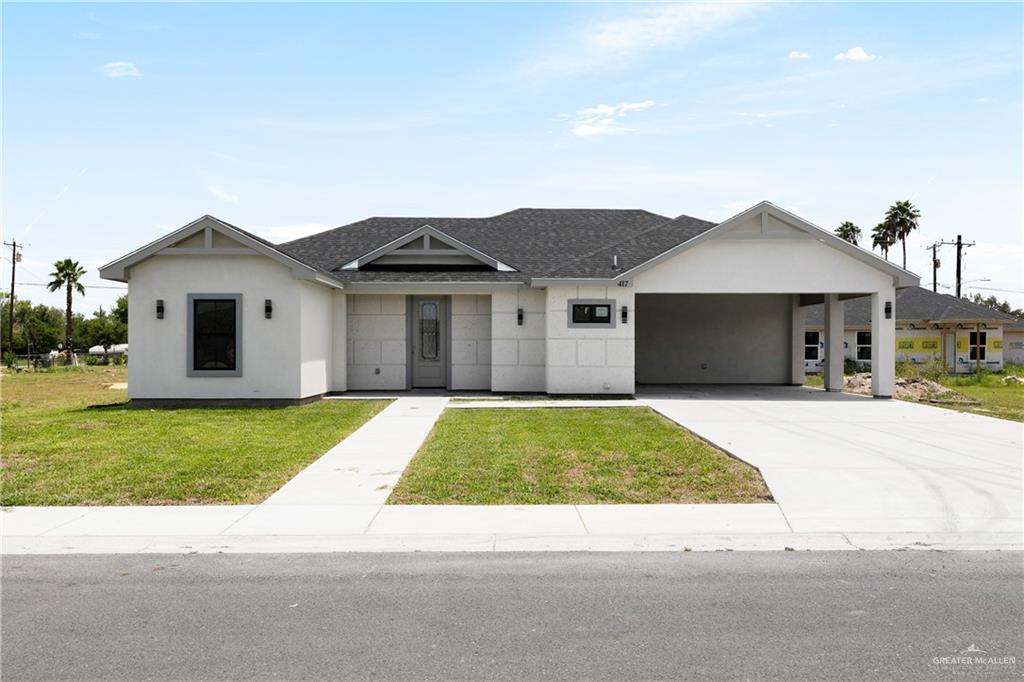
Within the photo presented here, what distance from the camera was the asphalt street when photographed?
14.8 feet

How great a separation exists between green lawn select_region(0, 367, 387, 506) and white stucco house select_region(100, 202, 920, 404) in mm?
1606

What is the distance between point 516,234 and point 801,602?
21.1 metres

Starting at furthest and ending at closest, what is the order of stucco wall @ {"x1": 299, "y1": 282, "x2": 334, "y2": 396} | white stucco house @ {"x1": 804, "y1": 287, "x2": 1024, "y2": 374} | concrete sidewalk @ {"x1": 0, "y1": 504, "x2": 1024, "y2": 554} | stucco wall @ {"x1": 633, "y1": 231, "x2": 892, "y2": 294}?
white stucco house @ {"x1": 804, "y1": 287, "x2": 1024, "y2": 374}
stucco wall @ {"x1": 633, "y1": 231, "x2": 892, "y2": 294}
stucco wall @ {"x1": 299, "y1": 282, "x2": 334, "y2": 396}
concrete sidewalk @ {"x1": 0, "y1": 504, "x2": 1024, "y2": 554}

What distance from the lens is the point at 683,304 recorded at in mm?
26812

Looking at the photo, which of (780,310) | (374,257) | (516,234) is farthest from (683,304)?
(374,257)

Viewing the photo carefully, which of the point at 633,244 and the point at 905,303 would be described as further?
Answer: the point at 905,303

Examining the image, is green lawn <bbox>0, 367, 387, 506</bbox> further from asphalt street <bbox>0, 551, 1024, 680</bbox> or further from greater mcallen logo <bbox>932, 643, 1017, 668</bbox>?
greater mcallen logo <bbox>932, 643, 1017, 668</bbox>

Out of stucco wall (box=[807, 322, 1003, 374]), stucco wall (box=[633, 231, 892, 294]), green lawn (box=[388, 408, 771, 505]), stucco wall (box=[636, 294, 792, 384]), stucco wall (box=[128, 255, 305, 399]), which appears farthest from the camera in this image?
stucco wall (box=[807, 322, 1003, 374])

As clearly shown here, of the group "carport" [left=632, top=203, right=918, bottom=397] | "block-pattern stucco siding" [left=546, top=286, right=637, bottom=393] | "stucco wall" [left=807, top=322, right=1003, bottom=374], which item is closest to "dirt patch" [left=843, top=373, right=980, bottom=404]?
"carport" [left=632, top=203, right=918, bottom=397]

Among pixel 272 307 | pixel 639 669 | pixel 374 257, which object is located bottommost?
pixel 639 669

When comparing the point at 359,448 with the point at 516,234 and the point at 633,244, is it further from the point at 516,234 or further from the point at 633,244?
the point at 516,234

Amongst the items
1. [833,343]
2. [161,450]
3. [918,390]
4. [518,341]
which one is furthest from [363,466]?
[918,390]

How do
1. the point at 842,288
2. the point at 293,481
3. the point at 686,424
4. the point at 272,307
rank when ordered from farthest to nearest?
the point at 842,288 < the point at 272,307 < the point at 686,424 < the point at 293,481

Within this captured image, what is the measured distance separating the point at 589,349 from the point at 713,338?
7.79 metres
